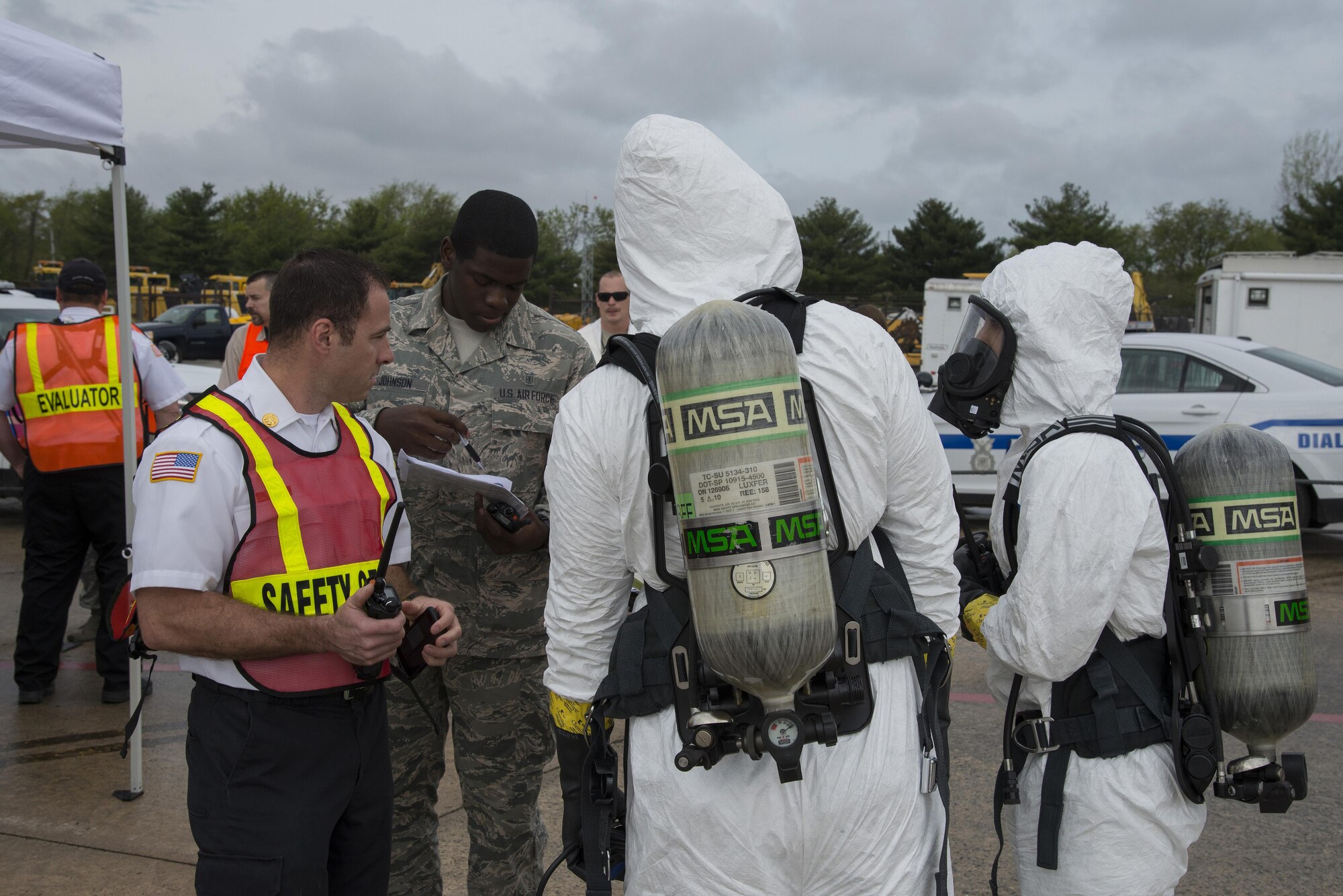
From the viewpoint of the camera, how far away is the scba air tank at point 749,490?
5.15 feet

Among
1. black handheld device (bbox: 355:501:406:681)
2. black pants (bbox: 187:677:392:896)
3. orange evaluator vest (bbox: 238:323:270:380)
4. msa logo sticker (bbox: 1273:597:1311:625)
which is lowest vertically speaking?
black pants (bbox: 187:677:392:896)

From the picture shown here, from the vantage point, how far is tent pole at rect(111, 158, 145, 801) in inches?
151

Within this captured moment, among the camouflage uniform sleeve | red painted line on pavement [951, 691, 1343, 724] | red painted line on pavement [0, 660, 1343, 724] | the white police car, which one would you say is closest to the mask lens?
the camouflage uniform sleeve

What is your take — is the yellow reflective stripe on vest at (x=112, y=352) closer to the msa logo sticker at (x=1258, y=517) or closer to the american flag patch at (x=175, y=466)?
the american flag patch at (x=175, y=466)

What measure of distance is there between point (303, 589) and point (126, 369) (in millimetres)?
2305

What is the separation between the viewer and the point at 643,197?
6.36 feet

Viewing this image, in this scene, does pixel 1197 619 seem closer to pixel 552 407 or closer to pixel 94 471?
pixel 552 407

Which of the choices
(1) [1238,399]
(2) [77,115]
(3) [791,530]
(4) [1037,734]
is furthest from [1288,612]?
(1) [1238,399]

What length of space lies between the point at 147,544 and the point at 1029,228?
46522 millimetres

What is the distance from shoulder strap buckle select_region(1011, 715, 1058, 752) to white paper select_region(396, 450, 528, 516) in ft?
4.45

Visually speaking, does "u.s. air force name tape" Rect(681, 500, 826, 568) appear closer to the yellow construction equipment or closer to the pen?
the pen

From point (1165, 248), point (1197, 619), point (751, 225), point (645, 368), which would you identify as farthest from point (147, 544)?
point (1165, 248)

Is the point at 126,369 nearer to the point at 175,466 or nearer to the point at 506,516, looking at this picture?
the point at 506,516

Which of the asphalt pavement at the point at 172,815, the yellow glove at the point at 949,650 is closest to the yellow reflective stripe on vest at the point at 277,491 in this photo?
the yellow glove at the point at 949,650
